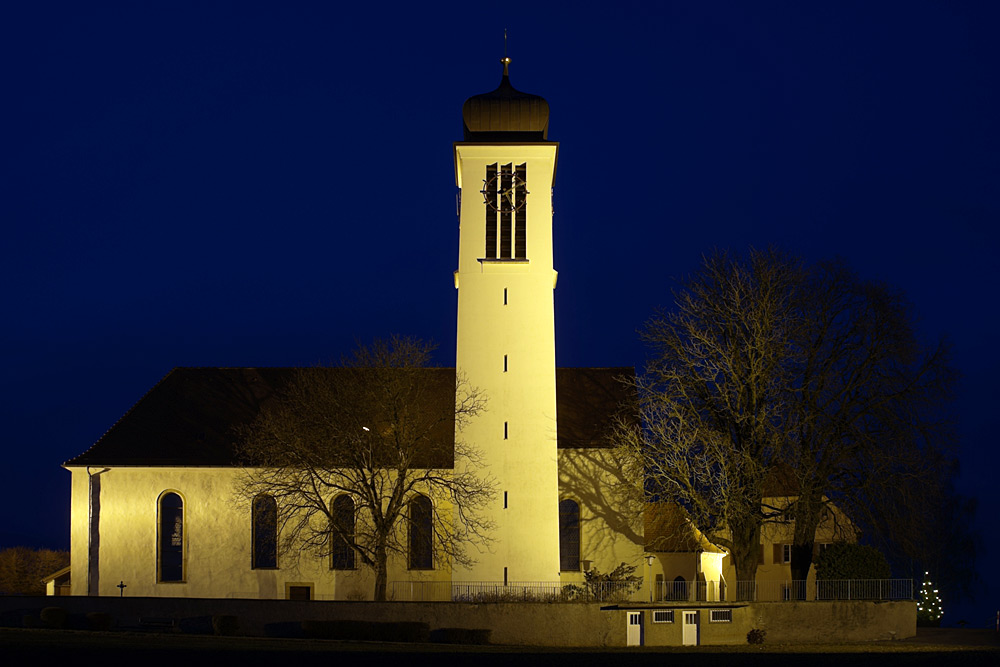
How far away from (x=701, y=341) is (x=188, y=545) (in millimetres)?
20868

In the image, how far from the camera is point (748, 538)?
41344 mm

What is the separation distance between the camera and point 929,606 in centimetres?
5841

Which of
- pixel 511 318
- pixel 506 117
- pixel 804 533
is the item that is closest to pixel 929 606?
pixel 804 533

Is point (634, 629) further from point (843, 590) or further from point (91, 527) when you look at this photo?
point (91, 527)

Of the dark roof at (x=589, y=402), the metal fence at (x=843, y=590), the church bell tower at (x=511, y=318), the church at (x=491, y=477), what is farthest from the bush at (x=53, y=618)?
the metal fence at (x=843, y=590)

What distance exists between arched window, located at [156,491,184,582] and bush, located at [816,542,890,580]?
23.7 metres

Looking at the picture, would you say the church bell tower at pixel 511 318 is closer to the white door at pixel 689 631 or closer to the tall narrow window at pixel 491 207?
the tall narrow window at pixel 491 207

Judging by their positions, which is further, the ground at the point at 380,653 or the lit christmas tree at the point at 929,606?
the lit christmas tree at the point at 929,606

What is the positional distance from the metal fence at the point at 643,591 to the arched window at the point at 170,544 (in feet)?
27.6

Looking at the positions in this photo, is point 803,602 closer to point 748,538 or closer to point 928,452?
point 748,538

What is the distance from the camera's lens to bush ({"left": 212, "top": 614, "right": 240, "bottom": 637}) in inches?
1448

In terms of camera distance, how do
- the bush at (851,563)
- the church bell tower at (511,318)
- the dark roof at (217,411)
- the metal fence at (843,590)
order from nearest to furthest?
the metal fence at (843,590) → the bush at (851,563) → the church bell tower at (511,318) → the dark roof at (217,411)

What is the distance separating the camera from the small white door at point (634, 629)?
39469 millimetres

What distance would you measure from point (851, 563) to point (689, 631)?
6020 millimetres
